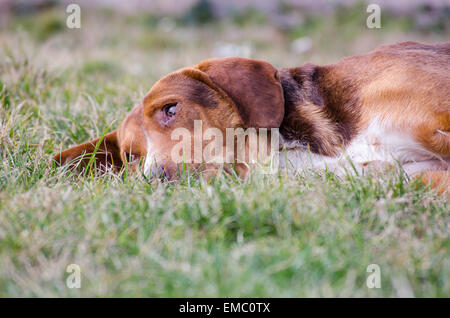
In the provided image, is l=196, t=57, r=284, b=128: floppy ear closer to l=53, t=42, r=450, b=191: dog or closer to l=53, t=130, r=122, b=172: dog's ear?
Result: l=53, t=42, r=450, b=191: dog

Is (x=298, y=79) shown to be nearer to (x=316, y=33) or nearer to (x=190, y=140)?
(x=190, y=140)

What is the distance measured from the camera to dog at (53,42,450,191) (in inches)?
129

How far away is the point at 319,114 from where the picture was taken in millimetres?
3547

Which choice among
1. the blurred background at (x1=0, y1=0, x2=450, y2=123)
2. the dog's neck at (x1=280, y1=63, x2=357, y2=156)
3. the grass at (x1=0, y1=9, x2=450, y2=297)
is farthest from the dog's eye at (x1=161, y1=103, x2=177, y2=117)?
the blurred background at (x1=0, y1=0, x2=450, y2=123)

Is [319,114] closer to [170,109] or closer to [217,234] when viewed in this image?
[170,109]

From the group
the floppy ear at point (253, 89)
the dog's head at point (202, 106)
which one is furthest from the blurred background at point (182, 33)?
the floppy ear at point (253, 89)

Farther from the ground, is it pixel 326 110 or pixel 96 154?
pixel 326 110

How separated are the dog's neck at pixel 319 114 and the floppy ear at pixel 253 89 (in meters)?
0.20

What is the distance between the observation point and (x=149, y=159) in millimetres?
3484

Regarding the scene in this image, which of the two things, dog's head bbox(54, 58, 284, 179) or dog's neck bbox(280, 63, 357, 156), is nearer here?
dog's head bbox(54, 58, 284, 179)

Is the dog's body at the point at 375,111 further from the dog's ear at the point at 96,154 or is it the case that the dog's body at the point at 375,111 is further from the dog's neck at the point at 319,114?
the dog's ear at the point at 96,154

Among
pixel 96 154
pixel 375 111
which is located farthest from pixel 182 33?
pixel 375 111

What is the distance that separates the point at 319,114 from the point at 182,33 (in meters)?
9.08
